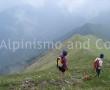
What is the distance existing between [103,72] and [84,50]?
81667mm

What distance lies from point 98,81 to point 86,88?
520cm

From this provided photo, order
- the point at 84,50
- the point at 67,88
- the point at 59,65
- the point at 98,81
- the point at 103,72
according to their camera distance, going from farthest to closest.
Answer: the point at 84,50, the point at 103,72, the point at 98,81, the point at 59,65, the point at 67,88

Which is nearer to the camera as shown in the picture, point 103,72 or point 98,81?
point 98,81

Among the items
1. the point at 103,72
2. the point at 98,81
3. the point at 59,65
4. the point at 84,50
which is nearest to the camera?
the point at 59,65

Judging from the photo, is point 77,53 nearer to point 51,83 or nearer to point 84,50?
point 84,50

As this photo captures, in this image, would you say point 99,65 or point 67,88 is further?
point 99,65

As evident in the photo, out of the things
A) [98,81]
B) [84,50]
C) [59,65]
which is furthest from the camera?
[84,50]

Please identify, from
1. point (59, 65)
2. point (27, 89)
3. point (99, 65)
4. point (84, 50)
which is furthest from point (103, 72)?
point (84, 50)

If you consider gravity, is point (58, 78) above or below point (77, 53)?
below

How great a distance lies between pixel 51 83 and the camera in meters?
41.8

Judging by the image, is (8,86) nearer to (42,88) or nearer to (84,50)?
(42,88)

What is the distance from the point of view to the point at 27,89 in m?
39.1

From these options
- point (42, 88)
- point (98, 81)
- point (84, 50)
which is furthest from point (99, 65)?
point (84, 50)

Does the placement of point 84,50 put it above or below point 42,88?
above
